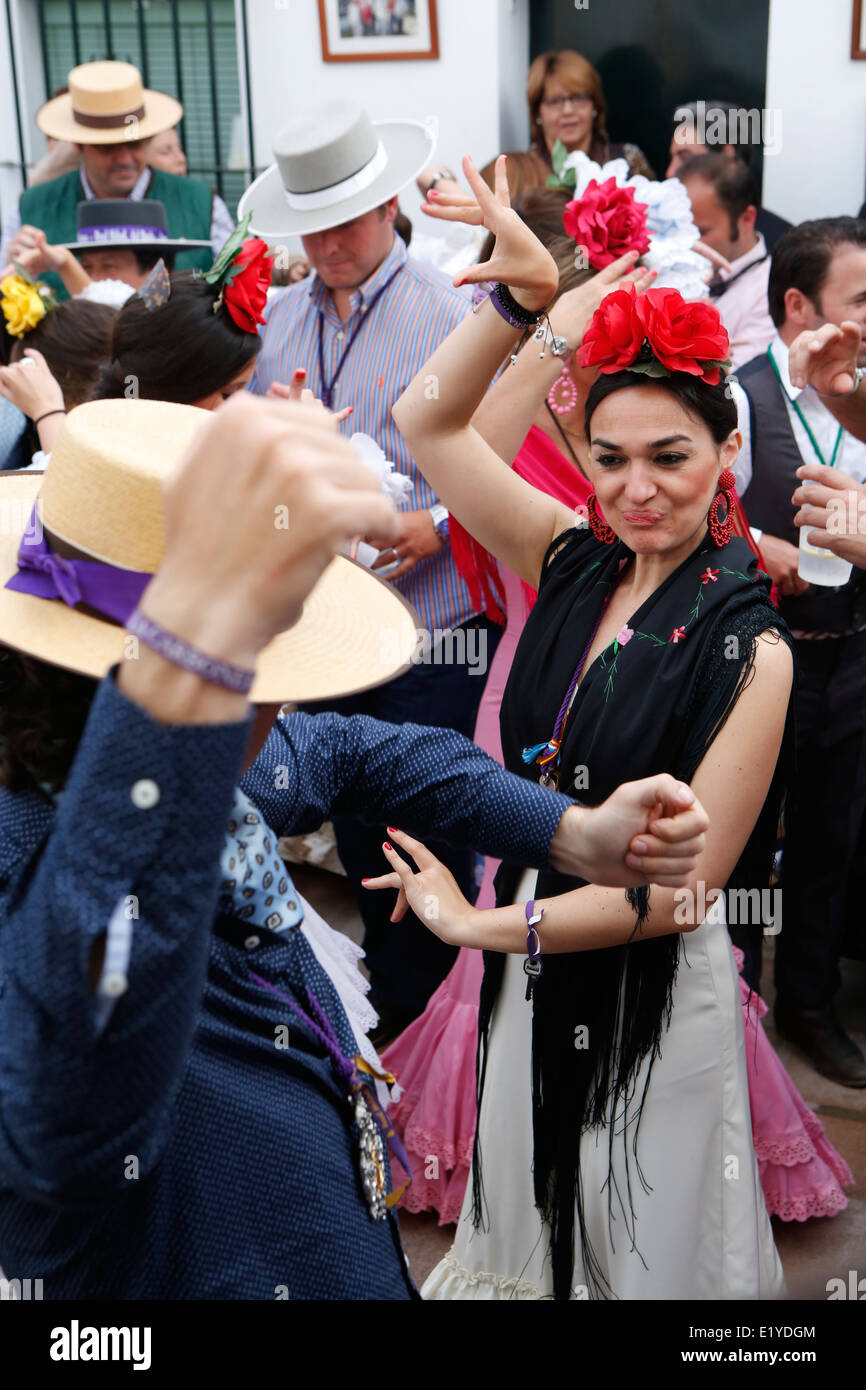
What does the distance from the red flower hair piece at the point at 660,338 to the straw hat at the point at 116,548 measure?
0.84m

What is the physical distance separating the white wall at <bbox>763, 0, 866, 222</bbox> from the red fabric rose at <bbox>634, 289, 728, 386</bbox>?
4354mm

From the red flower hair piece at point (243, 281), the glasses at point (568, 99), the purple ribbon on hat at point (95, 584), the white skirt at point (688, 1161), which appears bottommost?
the white skirt at point (688, 1161)

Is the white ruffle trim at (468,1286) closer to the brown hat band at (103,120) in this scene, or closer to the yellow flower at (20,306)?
the yellow flower at (20,306)

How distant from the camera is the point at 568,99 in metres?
5.35

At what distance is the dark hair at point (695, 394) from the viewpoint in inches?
72.5

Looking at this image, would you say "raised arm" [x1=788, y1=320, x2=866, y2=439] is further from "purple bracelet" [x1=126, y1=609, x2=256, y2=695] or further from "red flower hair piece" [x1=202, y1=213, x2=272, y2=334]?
"purple bracelet" [x1=126, y1=609, x2=256, y2=695]

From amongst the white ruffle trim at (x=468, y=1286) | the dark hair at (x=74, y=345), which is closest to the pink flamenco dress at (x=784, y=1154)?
the white ruffle trim at (x=468, y=1286)

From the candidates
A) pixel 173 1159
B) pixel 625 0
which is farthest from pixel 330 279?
pixel 625 0

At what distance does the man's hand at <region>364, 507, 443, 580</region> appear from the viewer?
3259 millimetres

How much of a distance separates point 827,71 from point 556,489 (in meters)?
3.93

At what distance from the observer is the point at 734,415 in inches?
74.8
